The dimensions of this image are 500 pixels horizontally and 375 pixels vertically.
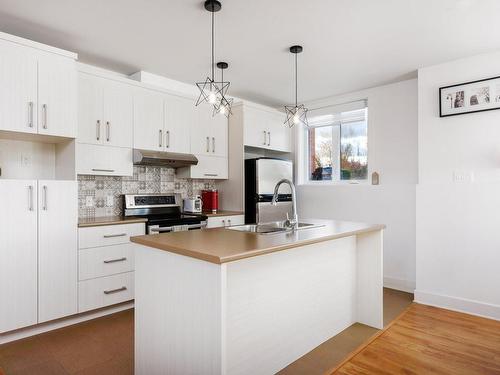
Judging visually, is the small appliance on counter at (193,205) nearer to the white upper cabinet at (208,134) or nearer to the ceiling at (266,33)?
the white upper cabinet at (208,134)

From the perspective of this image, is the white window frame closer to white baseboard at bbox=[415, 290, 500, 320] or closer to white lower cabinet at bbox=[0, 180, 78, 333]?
white baseboard at bbox=[415, 290, 500, 320]

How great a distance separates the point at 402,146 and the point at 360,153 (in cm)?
57

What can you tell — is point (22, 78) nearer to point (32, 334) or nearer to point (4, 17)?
point (4, 17)

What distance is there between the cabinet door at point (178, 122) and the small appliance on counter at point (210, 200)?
2.26 ft

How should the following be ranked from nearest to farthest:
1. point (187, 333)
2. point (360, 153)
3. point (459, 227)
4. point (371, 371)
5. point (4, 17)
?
point (187, 333)
point (371, 371)
point (4, 17)
point (459, 227)
point (360, 153)

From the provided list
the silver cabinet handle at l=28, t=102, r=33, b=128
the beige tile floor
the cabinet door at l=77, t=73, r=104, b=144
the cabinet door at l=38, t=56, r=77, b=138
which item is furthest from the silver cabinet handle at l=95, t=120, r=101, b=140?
the beige tile floor

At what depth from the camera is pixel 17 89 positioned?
248cm

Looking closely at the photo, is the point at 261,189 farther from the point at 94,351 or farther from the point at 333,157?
the point at 94,351

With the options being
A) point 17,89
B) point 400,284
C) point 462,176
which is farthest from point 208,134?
point 400,284

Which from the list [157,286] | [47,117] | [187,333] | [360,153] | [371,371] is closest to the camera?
[187,333]

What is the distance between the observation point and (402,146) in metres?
3.90

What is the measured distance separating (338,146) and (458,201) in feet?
5.80

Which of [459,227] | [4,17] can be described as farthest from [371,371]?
[4,17]

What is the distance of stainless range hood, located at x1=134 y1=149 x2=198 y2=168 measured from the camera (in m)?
3.32
